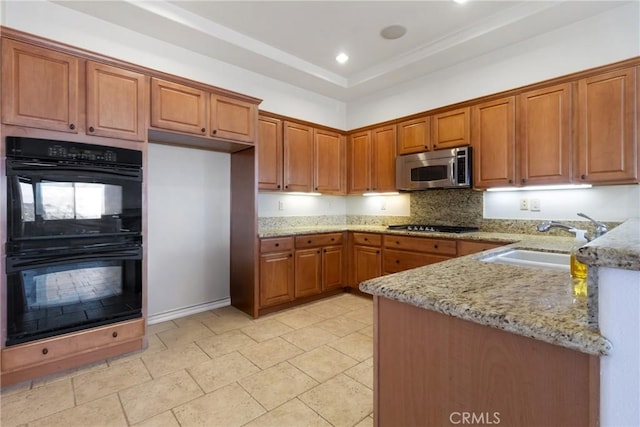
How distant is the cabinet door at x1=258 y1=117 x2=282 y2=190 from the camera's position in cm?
348

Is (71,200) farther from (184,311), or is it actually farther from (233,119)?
(184,311)

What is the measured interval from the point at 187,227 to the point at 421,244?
99.4 inches

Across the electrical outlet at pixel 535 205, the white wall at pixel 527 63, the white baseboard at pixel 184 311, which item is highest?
the white wall at pixel 527 63

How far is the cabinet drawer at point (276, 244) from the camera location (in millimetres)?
3266

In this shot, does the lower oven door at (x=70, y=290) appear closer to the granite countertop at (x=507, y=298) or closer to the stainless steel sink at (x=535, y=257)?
the granite countertop at (x=507, y=298)

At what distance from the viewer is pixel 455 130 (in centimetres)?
333

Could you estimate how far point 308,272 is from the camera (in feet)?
12.0

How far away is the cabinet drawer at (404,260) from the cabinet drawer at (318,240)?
0.66 m

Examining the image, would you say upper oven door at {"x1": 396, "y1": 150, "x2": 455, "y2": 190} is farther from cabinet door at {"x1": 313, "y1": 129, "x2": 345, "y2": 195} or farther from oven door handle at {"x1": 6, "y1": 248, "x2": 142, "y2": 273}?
oven door handle at {"x1": 6, "y1": 248, "x2": 142, "y2": 273}

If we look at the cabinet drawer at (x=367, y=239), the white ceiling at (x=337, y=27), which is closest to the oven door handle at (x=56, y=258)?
the white ceiling at (x=337, y=27)

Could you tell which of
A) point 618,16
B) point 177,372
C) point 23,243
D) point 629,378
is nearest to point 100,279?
point 23,243

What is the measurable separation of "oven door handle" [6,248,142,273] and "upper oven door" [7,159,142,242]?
0.43ft

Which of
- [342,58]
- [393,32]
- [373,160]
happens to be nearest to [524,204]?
[373,160]

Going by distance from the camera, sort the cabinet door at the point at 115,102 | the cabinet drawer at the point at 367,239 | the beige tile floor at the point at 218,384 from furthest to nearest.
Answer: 1. the cabinet drawer at the point at 367,239
2. the cabinet door at the point at 115,102
3. the beige tile floor at the point at 218,384
